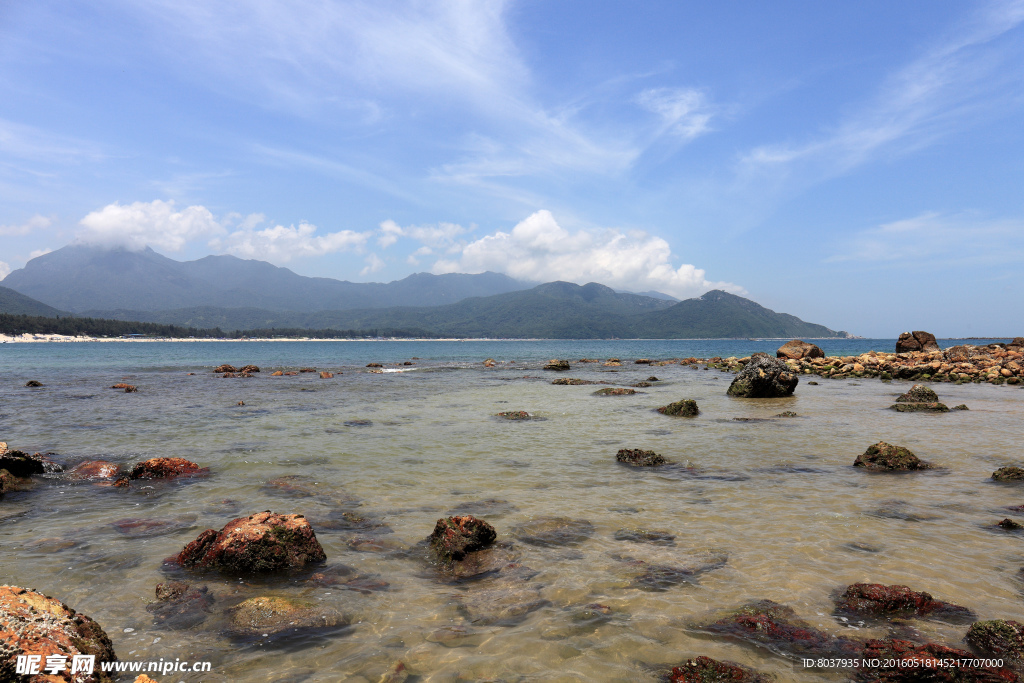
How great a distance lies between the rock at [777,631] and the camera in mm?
4723

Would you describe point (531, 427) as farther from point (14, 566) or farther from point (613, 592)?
point (14, 566)

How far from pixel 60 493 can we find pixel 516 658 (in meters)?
10.5

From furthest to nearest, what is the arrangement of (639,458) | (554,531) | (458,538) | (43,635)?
(639,458)
(554,531)
(458,538)
(43,635)

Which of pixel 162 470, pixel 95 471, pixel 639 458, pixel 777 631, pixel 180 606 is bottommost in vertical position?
pixel 95 471

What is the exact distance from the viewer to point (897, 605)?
536cm

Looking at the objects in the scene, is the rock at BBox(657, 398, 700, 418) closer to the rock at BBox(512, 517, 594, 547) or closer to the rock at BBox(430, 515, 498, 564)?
the rock at BBox(512, 517, 594, 547)

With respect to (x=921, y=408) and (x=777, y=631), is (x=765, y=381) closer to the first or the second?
(x=921, y=408)

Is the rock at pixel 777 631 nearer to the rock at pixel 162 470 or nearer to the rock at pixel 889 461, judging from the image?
the rock at pixel 889 461

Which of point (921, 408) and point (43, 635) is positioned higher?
point (921, 408)

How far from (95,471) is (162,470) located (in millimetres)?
1765

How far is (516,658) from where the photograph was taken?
4.61m

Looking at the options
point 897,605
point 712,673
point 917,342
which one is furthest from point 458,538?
point 917,342

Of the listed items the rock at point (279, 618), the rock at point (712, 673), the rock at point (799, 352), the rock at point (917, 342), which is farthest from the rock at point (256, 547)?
the rock at point (917, 342)

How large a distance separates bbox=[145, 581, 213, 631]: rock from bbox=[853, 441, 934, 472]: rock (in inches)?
523
